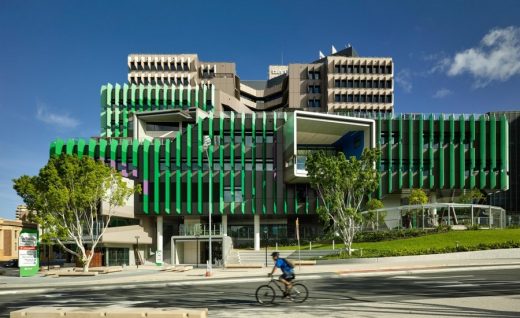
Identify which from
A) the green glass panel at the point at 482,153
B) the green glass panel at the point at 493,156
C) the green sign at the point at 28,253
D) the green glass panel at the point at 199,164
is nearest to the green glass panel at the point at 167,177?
the green glass panel at the point at 199,164

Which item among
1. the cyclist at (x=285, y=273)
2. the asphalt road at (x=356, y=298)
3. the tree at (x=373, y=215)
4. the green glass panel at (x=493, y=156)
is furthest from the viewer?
the green glass panel at (x=493, y=156)

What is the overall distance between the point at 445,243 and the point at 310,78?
73.1m

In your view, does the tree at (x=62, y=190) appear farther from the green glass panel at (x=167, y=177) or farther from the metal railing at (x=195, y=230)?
the green glass panel at (x=167, y=177)

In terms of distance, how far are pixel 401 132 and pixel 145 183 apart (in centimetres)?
3565

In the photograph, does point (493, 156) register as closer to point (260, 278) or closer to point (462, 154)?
point (462, 154)

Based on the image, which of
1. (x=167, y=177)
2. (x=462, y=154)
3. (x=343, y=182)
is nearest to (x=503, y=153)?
(x=462, y=154)

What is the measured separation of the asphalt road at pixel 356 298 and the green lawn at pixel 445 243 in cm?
1198

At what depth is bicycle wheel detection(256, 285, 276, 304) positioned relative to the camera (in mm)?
16438

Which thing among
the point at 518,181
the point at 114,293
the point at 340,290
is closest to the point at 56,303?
the point at 114,293

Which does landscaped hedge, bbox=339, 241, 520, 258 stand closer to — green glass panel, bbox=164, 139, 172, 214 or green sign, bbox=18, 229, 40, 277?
green sign, bbox=18, 229, 40, 277

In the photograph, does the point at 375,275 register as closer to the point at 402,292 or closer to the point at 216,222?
the point at 402,292

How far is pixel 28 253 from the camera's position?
3766cm

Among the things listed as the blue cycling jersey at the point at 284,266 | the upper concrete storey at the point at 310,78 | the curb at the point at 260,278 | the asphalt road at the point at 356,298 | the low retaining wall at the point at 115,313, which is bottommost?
the curb at the point at 260,278

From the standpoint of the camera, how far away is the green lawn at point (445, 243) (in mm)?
38500
